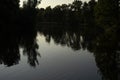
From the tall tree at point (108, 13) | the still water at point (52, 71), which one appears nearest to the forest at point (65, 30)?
the tall tree at point (108, 13)

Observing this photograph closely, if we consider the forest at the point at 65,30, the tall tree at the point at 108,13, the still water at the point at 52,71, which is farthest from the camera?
the tall tree at the point at 108,13

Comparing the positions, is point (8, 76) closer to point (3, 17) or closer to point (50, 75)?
point (50, 75)

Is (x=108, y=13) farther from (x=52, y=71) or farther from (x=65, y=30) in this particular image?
(x=52, y=71)

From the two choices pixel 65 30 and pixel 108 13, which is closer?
pixel 108 13

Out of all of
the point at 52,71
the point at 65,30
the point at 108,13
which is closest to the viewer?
the point at 52,71

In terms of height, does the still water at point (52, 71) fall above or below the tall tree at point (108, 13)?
below

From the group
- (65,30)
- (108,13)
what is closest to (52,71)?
(108,13)

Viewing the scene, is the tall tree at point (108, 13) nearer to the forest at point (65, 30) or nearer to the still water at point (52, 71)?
the forest at point (65, 30)

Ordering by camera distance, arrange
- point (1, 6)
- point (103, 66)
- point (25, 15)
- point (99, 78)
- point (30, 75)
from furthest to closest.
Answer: point (25, 15)
point (1, 6)
point (103, 66)
point (30, 75)
point (99, 78)

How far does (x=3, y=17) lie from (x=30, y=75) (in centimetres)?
3596

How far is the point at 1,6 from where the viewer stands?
4850 cm

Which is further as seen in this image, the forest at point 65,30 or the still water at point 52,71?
the forest at point 65,30

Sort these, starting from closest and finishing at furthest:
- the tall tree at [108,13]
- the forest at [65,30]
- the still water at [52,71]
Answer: the still water at [52,71] → the forest at [65,30] → the tall tree at [108,13]

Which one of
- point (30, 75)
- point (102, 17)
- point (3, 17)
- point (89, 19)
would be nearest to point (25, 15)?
point (3, 17)
